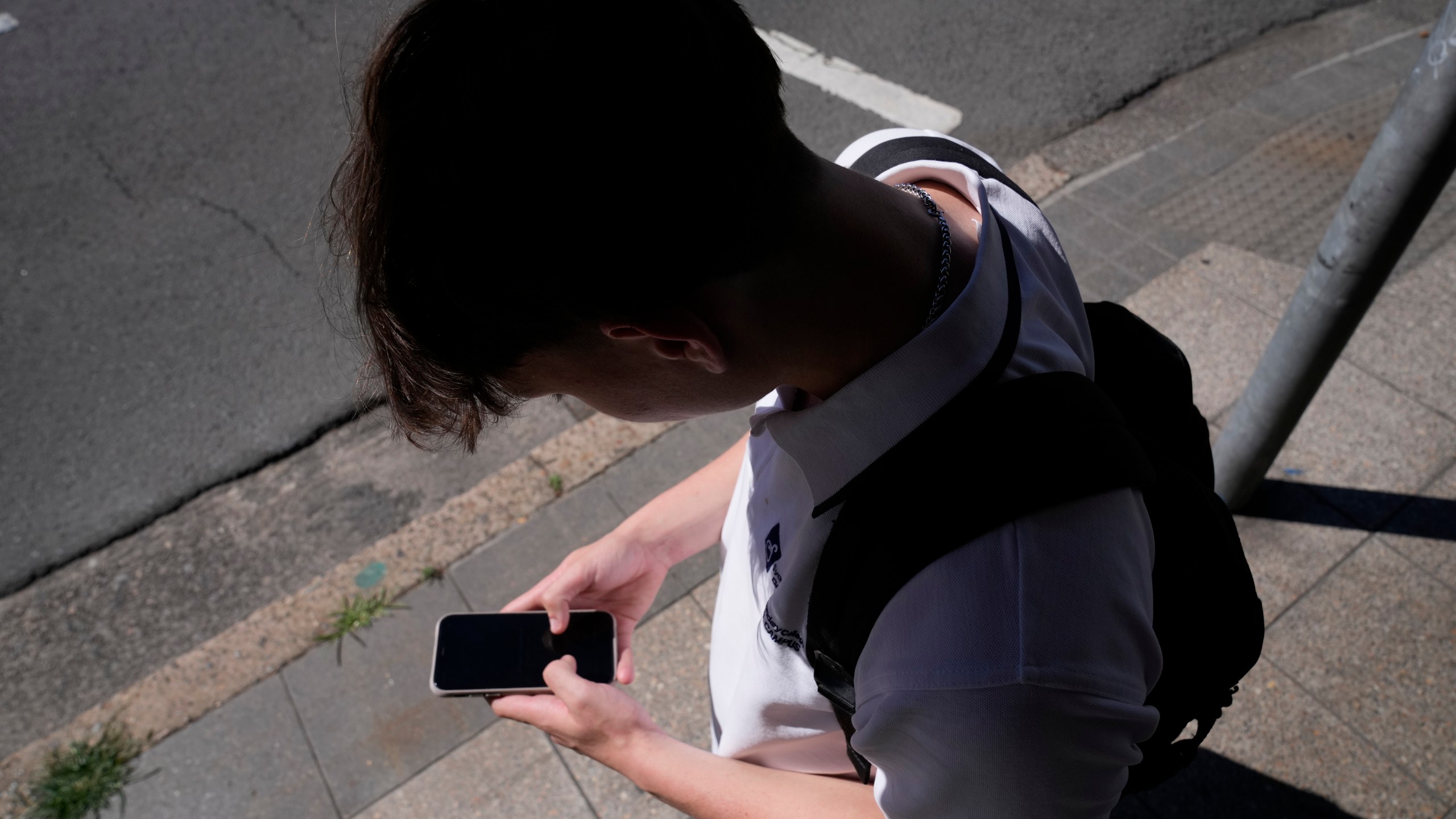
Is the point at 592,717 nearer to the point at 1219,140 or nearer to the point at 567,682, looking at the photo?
the point at 567,682

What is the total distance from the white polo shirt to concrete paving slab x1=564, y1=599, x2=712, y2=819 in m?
1.62

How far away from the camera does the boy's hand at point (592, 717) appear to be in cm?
163

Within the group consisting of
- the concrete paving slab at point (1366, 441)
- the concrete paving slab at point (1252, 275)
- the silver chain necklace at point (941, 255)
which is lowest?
the concrete paving slab at point (1366, 441)

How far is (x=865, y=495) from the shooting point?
3.56ft

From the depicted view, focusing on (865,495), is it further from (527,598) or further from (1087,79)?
(1087,79)

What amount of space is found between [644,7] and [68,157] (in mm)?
5533

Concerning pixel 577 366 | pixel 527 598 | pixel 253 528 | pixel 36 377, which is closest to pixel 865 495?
pixel 577 366

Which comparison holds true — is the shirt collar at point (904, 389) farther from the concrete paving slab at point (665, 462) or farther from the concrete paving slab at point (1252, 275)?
the concrete paving slab at point (1252, 275)

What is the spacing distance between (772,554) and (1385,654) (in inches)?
96.2

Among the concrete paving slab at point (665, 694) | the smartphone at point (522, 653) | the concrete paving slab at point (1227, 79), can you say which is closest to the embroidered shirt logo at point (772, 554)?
the smartphone at point (522, 653)

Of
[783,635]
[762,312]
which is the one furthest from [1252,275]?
[762,312]

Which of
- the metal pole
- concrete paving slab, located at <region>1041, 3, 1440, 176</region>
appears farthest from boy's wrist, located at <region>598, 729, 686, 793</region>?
concrete paving slab, located at <region>1041, 3, 1440, 176</region>

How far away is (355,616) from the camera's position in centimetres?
309

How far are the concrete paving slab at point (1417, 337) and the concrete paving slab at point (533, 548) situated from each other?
2938mm
